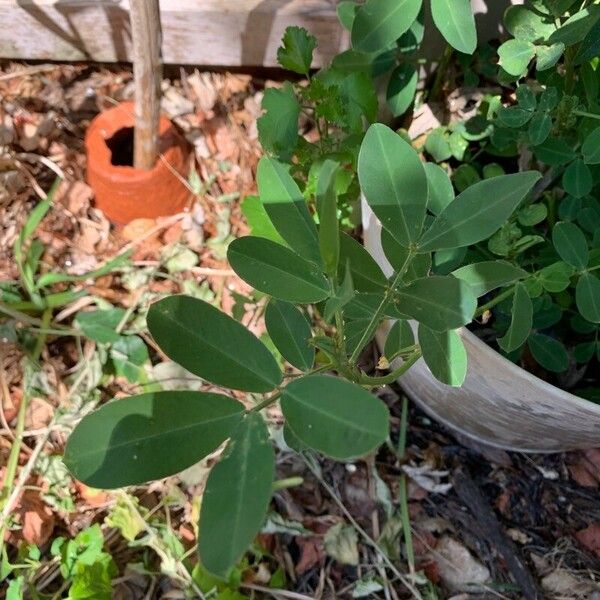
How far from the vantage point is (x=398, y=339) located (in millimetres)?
892

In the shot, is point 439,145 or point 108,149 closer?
point 439,145

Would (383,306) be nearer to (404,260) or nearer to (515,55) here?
(404,260)

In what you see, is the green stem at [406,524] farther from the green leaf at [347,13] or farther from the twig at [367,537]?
the green leaf at [347,13]

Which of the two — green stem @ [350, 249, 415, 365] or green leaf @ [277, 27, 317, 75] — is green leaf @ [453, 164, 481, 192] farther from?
green stem @ [350, 249, 415, 365]

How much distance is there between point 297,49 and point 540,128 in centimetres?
39

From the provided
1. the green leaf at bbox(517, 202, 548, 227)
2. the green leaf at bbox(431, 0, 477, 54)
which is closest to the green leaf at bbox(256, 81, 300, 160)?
the green leaf at bbox(431, 0, 477, 54)

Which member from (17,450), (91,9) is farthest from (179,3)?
(17,450)

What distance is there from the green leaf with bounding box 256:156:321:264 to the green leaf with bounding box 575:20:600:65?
50cm

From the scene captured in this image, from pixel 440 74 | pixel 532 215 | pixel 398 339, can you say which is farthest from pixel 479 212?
pixel 440 74

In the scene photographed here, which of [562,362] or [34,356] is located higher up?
[562,362]

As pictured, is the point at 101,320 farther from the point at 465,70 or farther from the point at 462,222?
the point at 462,222

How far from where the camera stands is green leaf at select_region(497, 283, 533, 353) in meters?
0.79

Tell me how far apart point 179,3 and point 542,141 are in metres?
0.83

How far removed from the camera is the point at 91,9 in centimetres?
142
